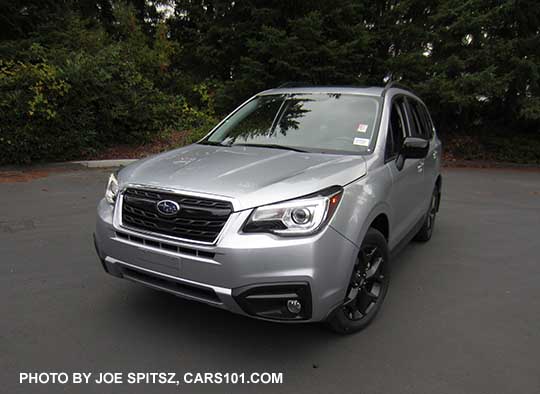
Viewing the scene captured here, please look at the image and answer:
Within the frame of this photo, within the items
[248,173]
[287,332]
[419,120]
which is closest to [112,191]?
[248,173]

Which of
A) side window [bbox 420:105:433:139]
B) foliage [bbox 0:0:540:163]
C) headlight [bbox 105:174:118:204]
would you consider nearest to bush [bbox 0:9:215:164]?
foliage [bbox 0:0:540:163]

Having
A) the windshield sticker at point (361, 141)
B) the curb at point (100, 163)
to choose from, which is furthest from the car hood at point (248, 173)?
the curb at point (100, 163)

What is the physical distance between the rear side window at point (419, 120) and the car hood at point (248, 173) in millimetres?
1678

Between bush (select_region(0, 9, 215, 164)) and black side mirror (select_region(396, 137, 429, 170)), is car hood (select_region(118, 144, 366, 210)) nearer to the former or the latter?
black side mirror (select_region(396, 137, 429, 170))

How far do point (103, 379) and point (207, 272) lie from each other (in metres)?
0.92

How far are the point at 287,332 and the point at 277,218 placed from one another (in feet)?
3.51

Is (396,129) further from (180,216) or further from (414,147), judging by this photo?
(180,216)

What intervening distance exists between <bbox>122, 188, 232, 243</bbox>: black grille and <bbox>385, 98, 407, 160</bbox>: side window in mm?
1605

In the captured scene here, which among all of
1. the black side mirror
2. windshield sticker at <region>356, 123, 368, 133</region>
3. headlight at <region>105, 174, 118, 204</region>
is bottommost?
headlight at <region>105, 174, 118, 204</region>

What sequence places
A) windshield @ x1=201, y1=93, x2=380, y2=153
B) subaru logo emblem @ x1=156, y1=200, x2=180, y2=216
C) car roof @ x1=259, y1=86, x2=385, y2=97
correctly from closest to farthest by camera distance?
subaru logo emblem @ x1=156, y1=200, x2=180, y2=216, windshield @ x1=201, y1=93, x2=380, y2=153, car roof @ x1=259, y1=86, x2=385, y2=97

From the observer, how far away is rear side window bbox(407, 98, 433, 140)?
4.61 metres

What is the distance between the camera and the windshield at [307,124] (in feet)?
11.8

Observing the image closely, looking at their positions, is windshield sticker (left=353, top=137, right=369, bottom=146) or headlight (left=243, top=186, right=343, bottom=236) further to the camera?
windshield sticker (left=353, top=137, right=369, bottom=146)

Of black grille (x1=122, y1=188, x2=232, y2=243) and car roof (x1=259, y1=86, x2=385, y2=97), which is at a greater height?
car roof (x1=259, y1=86, x2=385, y2=97)
